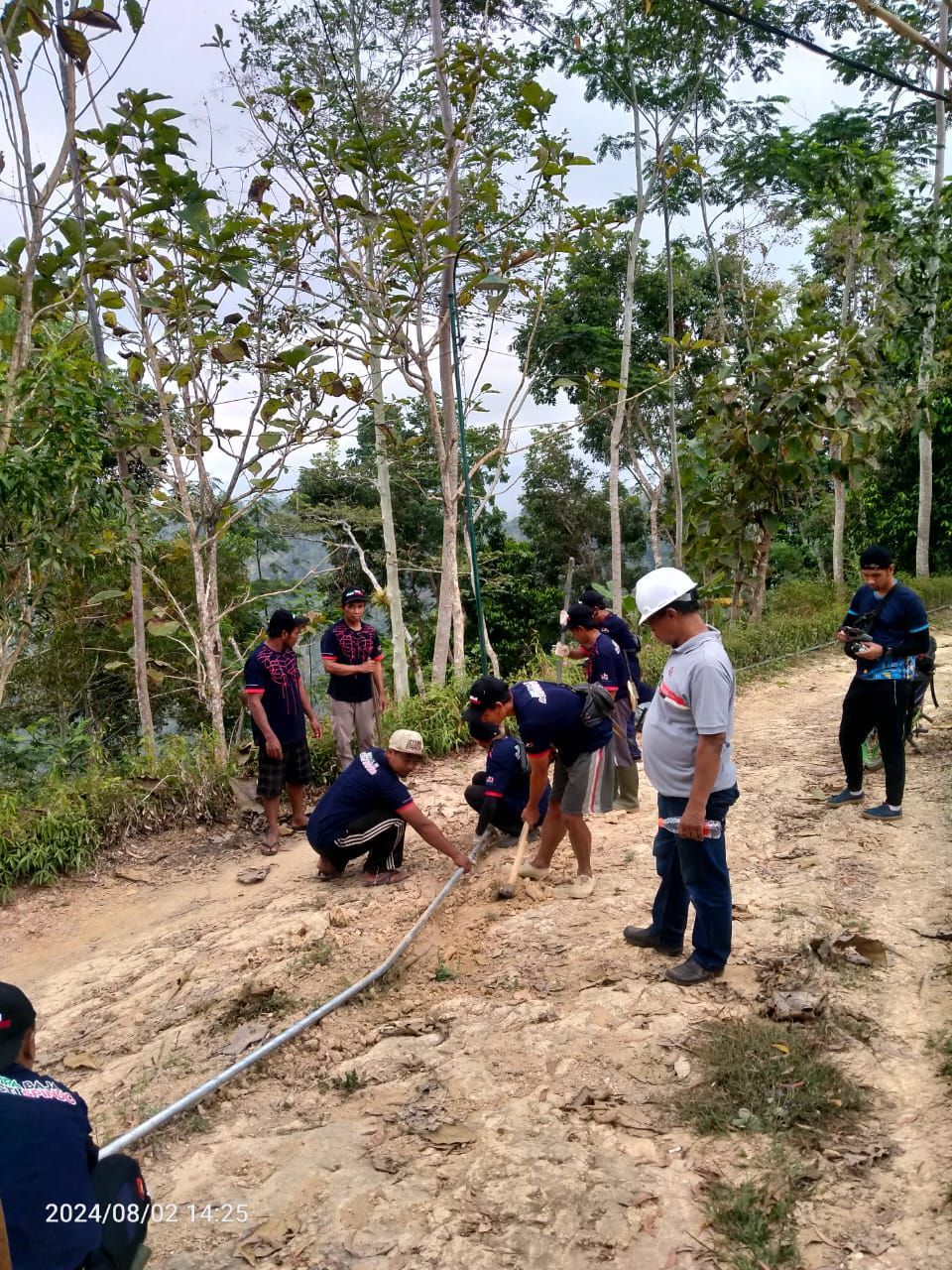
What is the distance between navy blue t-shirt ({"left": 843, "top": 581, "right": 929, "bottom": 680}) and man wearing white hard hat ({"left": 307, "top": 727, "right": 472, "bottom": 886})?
2672 mm

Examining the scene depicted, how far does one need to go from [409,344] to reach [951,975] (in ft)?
21.1

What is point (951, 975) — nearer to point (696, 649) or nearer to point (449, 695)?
point (696, 649)

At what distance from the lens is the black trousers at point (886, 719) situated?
5254 millimetres

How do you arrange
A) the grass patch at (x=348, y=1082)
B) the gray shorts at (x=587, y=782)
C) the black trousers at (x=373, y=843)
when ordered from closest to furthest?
the grass patch at (x=348, y=1082)
the gray shorts at (x=587, y=782)
the black trousers at (x=373, y=843)

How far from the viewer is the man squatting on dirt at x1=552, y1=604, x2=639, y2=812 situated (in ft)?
18.1

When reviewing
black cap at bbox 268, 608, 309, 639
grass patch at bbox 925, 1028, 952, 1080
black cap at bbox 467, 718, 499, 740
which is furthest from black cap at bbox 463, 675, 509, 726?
grass patch at bbox 925, 1028, 952, 1080

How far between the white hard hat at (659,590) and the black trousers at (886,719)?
248 centimetres

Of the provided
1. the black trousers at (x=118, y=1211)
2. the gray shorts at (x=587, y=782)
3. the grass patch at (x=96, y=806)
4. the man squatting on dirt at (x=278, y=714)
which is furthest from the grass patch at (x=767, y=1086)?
the grass patch at (x=96, y=806)

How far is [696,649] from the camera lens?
11.1ft

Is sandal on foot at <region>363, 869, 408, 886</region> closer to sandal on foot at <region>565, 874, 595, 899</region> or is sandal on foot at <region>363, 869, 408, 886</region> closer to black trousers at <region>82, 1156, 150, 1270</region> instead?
sandal on foot at <region>565, 874, 595, 899</region>

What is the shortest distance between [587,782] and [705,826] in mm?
1170

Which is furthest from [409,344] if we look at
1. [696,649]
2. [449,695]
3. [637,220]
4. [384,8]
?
[637,220]

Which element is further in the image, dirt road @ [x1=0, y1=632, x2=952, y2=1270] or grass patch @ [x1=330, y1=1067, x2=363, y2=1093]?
grass patch @ [x1=330, y1=1067, x2=363, y2=1093]

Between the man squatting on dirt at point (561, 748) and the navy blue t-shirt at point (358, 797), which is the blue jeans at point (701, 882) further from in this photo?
the navy blue t-shirt at point (358, 797)
